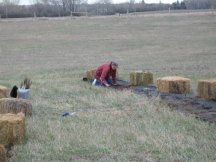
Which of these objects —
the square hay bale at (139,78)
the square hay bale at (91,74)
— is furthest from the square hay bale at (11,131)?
the square hay bale at (91,74)

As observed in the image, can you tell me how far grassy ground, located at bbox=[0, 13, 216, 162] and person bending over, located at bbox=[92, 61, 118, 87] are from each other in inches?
20.5

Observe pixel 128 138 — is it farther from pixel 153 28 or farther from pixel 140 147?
pixel 153 28

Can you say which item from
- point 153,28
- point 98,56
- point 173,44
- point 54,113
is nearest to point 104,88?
point 54,113

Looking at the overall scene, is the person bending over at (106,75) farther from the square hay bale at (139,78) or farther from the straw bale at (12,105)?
the straw bale at (12,105)

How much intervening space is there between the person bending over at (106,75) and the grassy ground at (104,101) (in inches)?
20.5

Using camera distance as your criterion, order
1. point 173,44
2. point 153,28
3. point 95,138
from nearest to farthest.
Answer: point 95,138 < point 173,44 < point 153,28

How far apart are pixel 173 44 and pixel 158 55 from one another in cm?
756

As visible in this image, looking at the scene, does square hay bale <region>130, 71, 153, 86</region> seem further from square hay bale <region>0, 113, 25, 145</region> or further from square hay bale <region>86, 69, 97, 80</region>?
square hay bale <region>0, 113, 25, 145</region>

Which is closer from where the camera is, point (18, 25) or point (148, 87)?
point (148, 87)

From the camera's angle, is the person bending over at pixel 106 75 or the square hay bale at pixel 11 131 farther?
the person bending over at pixel 106 75

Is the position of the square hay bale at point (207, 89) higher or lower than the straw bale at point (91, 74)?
higher

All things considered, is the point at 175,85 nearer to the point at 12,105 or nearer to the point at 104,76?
the point at 104,76

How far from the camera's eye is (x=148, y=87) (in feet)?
52.3

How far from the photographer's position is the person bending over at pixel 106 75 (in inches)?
621
